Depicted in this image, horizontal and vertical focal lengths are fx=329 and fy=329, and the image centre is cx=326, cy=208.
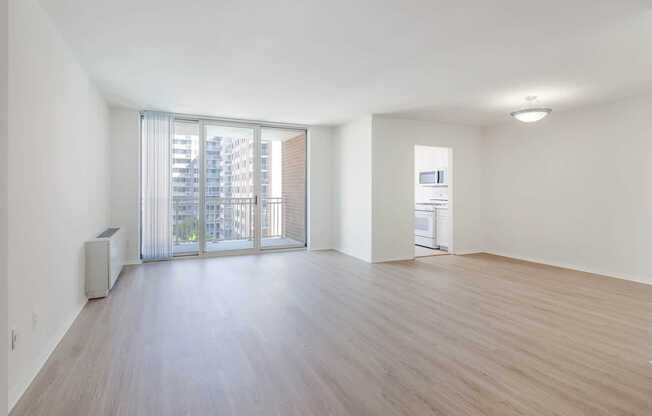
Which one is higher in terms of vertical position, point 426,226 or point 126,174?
point 126,174

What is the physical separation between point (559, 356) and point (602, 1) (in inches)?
100.0

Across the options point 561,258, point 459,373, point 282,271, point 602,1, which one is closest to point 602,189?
point 561,258

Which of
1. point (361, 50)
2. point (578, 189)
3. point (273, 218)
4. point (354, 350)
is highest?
point (361, 50)

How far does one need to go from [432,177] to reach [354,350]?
5.41m

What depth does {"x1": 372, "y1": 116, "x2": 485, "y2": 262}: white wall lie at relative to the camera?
572 centimetres

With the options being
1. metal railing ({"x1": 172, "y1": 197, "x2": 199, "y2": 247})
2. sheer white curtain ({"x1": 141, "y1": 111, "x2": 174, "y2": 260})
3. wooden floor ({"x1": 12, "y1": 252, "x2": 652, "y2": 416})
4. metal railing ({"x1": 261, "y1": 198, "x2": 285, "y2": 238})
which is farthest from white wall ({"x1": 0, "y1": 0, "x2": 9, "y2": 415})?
metal railing ({"x1": 261, "y1": 198, "x2": 285, "y2": 238})

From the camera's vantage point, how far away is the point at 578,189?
17.0 feet

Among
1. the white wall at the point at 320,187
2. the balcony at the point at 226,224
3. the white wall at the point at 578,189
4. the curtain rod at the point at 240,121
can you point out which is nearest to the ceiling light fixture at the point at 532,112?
the white wall at the point at 578,189

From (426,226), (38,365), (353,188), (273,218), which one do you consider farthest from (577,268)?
(38,365)

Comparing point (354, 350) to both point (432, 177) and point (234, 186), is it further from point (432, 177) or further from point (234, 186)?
point (432, 177)

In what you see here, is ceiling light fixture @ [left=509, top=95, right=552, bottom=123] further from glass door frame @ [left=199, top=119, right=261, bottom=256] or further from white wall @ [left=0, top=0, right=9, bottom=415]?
white wall @ [left=0, top=0, right=9, bottom=415]

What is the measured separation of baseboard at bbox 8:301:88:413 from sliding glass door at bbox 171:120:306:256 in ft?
10.4

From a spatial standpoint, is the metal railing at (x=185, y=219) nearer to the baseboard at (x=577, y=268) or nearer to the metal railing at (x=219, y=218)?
the metal railing at (x=219, y=218)

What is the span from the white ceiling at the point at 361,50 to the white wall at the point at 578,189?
1.90ft
